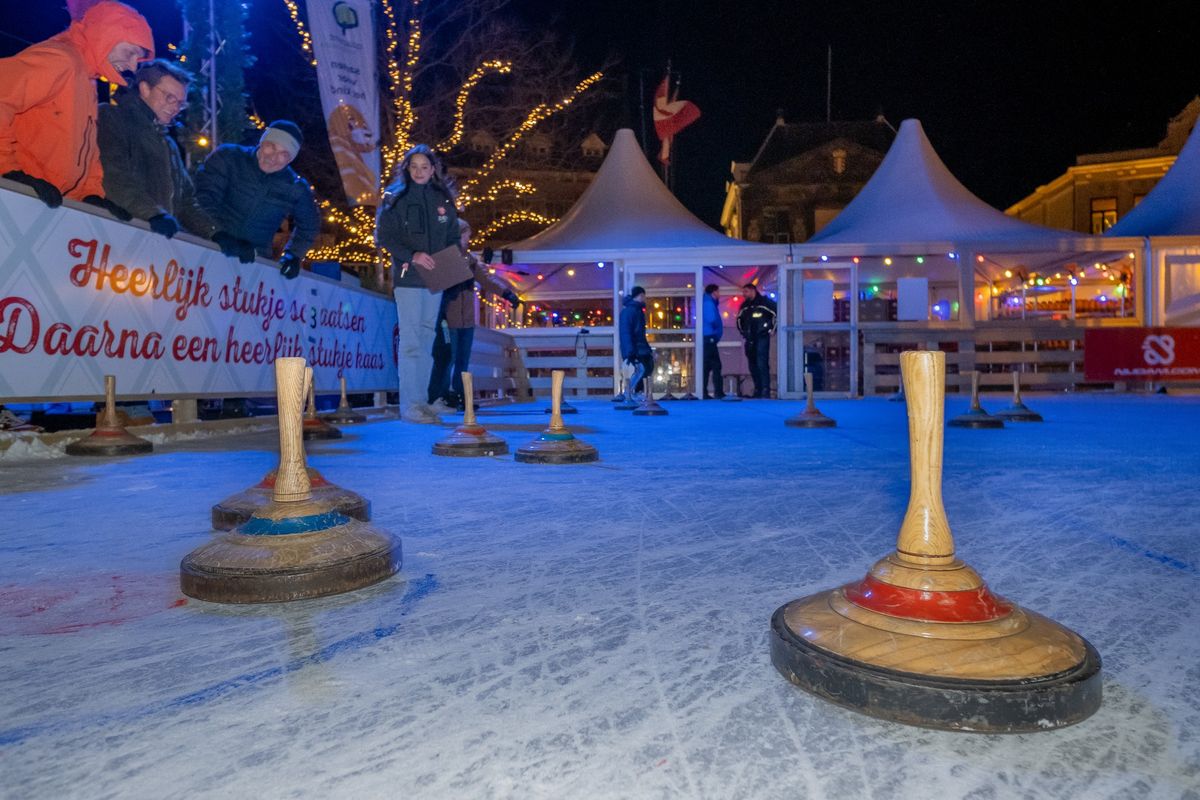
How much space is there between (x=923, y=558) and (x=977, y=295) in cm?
2024

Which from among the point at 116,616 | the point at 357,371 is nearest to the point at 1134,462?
the point at 116,616

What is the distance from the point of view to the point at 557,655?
3.77 feet

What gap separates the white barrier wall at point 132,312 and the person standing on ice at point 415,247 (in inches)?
42.3

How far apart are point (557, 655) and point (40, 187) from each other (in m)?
4.41

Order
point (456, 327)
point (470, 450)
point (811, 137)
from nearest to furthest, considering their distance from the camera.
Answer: point (470, 450) < point (456, 327) < point (811, 137)

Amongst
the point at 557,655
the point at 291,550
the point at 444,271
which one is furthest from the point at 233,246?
the point at 557,655

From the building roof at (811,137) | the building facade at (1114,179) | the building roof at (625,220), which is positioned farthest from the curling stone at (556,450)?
the building roof at (811,137)

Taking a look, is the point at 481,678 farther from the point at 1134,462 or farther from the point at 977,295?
the point at 977,295

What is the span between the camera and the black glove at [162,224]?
4902 millimetres

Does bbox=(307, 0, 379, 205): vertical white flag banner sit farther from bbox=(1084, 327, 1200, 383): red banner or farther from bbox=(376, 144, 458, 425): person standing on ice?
bbox=(1084, 327, 1200, 383): red banner

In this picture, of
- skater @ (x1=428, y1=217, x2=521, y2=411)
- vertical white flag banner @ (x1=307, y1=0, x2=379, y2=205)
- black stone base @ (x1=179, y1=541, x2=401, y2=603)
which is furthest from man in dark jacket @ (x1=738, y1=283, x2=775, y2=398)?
black stone base @ (x1=179, y1=541, x2=401, y2=603)

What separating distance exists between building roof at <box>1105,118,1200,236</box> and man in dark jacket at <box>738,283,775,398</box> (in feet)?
24.1

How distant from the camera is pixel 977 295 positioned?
1892cm

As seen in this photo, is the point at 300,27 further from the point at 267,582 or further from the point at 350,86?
the point at 267,582
